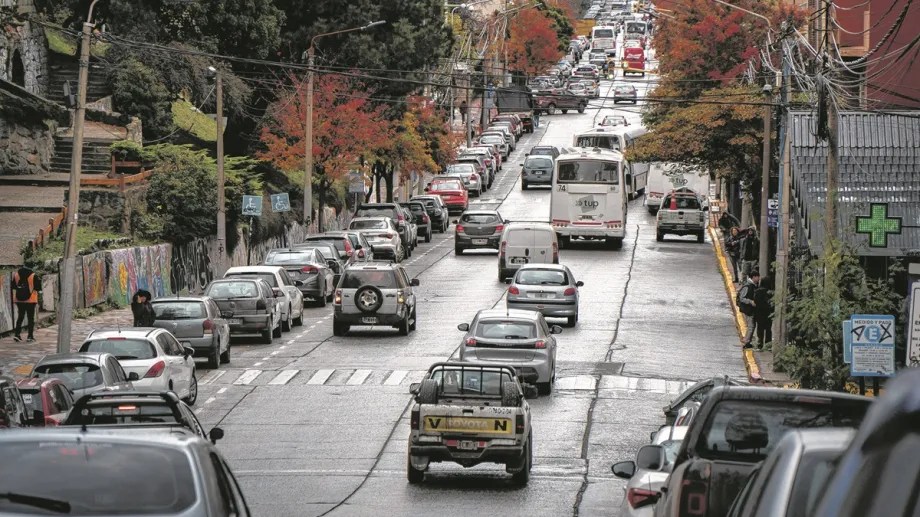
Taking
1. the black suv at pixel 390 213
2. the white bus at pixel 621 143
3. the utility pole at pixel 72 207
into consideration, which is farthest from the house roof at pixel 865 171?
the white bus at pixel 621 143

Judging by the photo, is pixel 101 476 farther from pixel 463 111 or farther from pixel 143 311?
pixel 463 111

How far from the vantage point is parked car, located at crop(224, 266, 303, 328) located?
3781 centimetres

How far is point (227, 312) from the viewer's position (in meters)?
35.6

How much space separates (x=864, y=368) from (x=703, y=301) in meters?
26.9

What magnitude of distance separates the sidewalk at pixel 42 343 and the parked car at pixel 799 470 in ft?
75.9

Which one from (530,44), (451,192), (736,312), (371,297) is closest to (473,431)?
(371,297)

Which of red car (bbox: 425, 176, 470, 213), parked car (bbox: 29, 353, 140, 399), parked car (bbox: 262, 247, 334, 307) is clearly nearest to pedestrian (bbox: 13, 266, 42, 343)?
parked car (bbox: 262, 247, 334, 307)

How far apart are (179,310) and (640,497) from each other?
19725 millimetres

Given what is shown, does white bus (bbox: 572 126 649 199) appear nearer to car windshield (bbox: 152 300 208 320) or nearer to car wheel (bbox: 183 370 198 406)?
car windshield (bbox: 152 300 208 320)

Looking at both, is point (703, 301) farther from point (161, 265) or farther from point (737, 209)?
point (737, 209)

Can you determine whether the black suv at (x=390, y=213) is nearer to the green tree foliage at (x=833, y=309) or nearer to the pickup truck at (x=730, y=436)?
the green tree foliage at (x=833, y=309)

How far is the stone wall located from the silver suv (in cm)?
1716

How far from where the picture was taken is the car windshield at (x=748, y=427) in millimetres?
10734

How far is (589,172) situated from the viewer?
2368 inches
